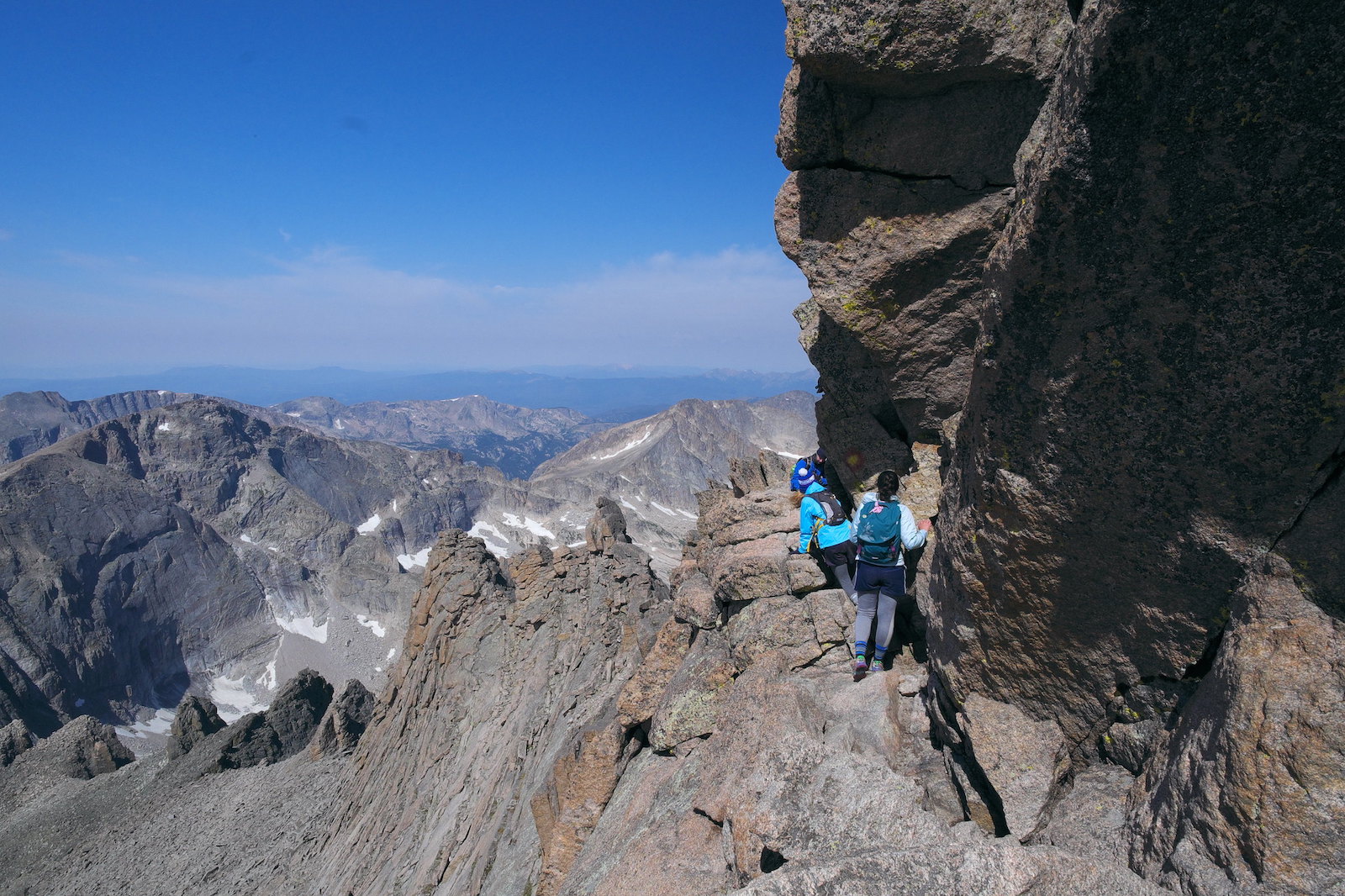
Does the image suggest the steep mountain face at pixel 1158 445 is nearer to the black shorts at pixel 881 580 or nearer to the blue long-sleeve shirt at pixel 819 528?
the black shorts at pixel 881 580

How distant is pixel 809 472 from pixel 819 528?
10.00 ft

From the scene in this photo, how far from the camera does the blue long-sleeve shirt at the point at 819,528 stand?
1093 cm

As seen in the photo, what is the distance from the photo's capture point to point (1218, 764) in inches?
197

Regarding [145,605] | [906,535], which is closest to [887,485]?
[906,535]

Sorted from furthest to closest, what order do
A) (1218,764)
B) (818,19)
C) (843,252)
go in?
(843,252)
(818,19)
(1218,764)

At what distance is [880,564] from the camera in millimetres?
9812

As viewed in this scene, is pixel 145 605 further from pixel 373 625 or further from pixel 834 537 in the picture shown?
pixel 834 537

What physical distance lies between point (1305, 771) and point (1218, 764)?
50 centimetres

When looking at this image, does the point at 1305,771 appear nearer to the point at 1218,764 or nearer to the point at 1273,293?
the point at 1218,764

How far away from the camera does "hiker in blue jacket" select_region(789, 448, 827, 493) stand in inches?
567

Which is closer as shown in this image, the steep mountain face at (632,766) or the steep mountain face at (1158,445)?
the steep mountain face at (1158,445)

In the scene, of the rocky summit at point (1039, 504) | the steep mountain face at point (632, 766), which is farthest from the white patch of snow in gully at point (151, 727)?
the rocky summit at point (1039, 504)

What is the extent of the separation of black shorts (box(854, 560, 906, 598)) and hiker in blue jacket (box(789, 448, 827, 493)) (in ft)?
14.3

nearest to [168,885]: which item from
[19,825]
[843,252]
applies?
[19,825]
